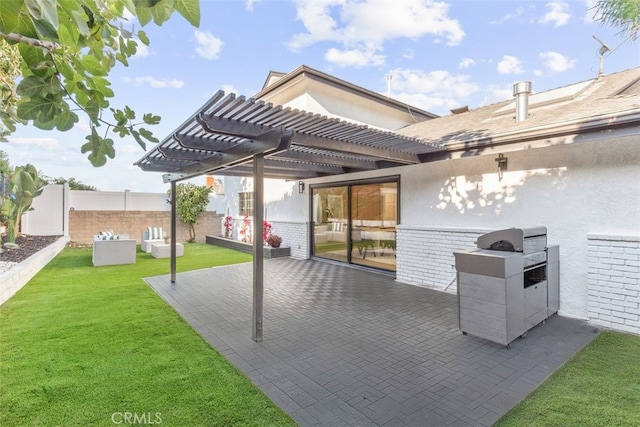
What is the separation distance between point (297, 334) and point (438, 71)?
49.5ft

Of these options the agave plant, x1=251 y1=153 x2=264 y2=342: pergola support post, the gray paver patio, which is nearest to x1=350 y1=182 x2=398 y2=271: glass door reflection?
the gray paver patio

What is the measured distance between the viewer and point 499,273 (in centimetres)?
470

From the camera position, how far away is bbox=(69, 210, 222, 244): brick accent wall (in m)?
15.2

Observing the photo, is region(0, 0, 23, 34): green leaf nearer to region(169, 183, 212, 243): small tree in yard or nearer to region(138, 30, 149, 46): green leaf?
region(138, 30, 149, 46): green leaf

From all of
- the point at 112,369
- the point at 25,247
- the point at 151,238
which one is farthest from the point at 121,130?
the point at 151,238

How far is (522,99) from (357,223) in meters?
5.63

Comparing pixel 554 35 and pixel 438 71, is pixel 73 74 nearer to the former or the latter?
pixel 554 35

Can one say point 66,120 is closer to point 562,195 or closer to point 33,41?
point 33,41

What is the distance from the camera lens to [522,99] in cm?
755

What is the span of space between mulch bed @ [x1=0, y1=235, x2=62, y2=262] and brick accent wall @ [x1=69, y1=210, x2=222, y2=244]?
1.21m

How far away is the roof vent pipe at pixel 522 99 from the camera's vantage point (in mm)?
7496

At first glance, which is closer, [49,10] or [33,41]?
[49,10]

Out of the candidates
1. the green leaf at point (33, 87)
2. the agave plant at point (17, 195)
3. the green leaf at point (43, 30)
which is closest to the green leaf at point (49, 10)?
the green leaf at point (43, 30)

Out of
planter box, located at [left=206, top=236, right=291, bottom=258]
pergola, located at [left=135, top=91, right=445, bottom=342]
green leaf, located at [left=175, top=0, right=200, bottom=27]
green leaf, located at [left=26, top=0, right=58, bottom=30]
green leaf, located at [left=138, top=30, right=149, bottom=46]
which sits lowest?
planter box, located at [left=206, top=236, right=291, bottom=258]
